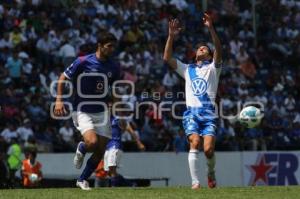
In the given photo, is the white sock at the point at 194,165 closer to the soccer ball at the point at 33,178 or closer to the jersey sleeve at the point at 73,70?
the jersey sleeve at the point at 73,70

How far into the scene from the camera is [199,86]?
48.8 feet

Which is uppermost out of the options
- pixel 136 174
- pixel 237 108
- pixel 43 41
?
pixel 43 41

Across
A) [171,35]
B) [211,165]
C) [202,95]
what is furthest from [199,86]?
[211,165]

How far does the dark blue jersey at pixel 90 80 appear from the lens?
46.8 ft

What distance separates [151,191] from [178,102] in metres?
12.6

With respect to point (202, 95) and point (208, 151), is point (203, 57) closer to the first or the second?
point (202, 95)

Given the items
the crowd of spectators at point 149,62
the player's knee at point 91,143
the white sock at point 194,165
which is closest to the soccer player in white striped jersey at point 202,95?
the white sock at point 194,165

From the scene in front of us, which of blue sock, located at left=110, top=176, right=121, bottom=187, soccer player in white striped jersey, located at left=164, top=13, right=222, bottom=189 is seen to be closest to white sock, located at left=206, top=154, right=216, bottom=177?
soccer player in white striped jersey, located at left=164, top=13, right=222, bottom=189

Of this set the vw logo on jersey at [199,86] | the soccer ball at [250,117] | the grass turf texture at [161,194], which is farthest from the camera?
the soccer ball at [250,117]

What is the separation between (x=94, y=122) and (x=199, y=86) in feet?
6.33

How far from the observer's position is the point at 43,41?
2598cm

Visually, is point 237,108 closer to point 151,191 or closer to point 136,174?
point 136,174

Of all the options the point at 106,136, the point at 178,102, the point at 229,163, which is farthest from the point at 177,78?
the point at 106,136

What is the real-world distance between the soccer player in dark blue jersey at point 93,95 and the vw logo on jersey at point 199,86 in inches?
54.4
